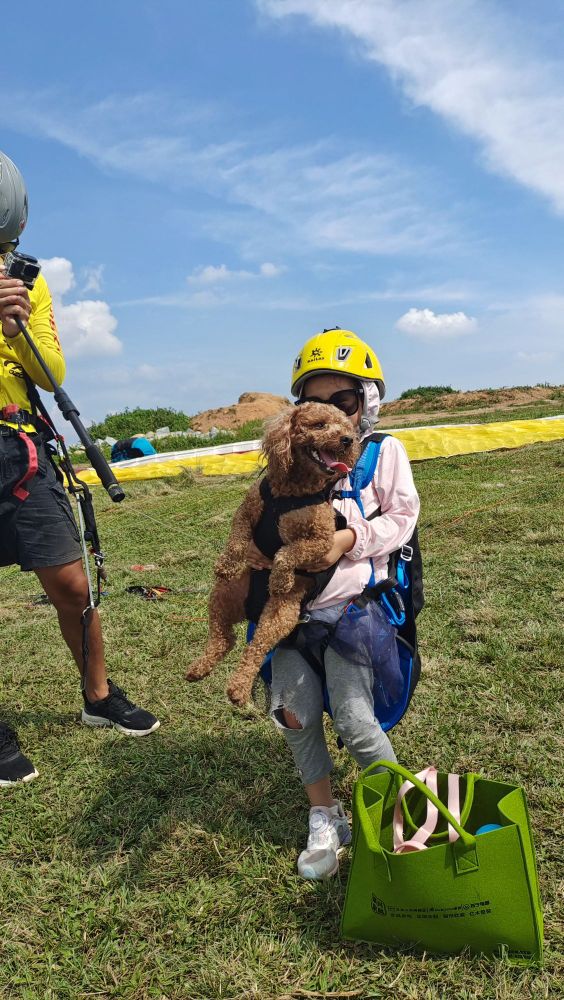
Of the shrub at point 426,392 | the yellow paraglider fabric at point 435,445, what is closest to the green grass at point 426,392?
the shrub at point 426,392

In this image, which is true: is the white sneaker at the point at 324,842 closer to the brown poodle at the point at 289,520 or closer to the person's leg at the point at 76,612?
the brown poodle at the point at 289,520

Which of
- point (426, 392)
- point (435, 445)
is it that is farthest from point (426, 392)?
point (435, 445)

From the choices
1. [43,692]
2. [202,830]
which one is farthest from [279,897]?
[43,692]

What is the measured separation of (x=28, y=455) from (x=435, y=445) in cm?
987

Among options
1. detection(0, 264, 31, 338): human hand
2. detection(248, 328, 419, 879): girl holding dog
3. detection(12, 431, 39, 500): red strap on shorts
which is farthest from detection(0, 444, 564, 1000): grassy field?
detection(0, 264, 31, 338): human hand

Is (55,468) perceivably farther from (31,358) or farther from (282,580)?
(282,580)

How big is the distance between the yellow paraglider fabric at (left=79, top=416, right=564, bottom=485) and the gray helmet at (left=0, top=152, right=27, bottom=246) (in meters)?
9.26

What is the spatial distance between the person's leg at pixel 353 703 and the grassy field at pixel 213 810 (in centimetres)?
54

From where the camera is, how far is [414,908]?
195 cm

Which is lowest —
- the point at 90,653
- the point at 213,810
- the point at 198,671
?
the point at 213,810

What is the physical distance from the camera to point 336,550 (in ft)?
7.47

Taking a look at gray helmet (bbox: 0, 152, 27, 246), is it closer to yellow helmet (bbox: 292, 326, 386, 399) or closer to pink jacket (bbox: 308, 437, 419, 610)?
yellow helmet (bbox: 292, 326, 386, 399)

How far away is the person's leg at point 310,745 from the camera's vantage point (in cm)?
237

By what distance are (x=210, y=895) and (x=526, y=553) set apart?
4.25m
